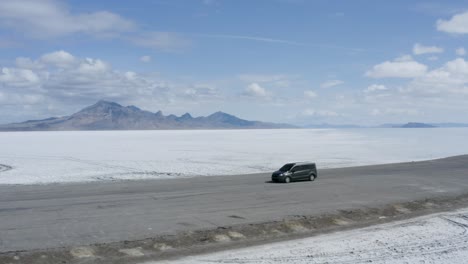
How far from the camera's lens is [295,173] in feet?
110

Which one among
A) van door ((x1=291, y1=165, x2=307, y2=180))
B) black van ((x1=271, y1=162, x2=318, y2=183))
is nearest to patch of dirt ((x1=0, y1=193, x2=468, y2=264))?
black van ((x1=271, y1=162, x2=318, y2=183))

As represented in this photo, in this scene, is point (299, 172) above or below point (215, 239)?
above

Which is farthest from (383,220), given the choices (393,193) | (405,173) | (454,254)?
(405,173)

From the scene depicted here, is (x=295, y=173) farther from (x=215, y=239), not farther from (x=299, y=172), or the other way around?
(x=215, y=239)

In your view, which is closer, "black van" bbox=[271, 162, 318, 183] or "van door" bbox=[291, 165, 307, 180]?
"black van" bbox=[271, 162, 318, 183]

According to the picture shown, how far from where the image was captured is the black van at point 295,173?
33.2 meters

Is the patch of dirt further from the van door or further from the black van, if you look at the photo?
the van door

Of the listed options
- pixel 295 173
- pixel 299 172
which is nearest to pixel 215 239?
pixel 295 173

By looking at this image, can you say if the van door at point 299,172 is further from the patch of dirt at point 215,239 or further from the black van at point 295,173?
the patch of dirt at point 215,239

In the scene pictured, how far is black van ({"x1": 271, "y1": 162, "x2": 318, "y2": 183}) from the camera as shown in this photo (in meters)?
33.2

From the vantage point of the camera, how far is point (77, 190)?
1122 inches

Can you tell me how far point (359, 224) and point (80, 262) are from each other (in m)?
11.7

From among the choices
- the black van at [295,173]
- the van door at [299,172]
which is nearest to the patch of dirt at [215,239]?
the black van at [295,173]

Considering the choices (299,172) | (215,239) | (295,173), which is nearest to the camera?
(215,239)
